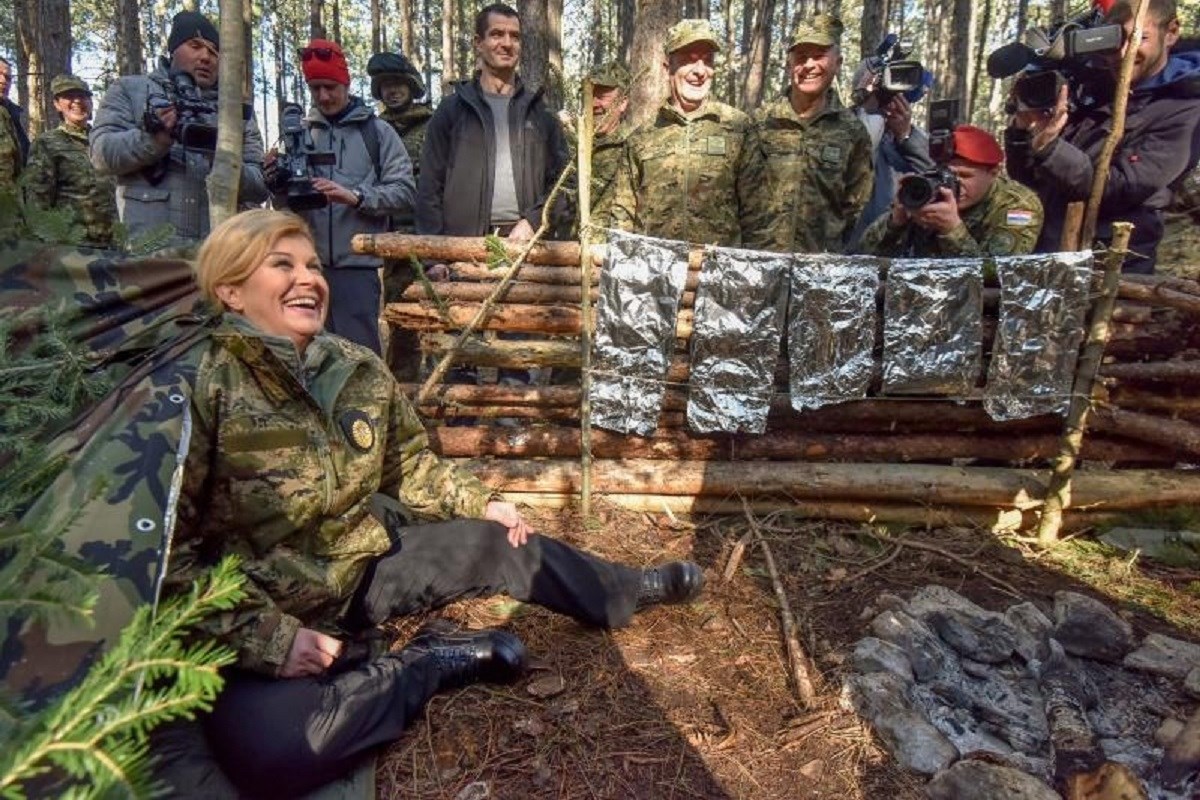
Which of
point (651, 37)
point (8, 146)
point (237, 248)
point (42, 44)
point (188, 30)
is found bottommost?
point (237, 248)

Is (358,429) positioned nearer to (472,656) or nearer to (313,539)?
(313,539)

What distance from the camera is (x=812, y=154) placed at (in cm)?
460

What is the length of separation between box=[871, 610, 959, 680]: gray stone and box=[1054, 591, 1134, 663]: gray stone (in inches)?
23.9

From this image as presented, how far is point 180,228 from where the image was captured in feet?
14.3

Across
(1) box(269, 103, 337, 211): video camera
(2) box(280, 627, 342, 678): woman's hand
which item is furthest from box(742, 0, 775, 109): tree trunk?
(2) box(280, 627, 342, 678): woman's hand

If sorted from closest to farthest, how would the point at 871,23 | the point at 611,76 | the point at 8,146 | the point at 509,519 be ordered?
the point at 509,519
the point at 611,76
the point at 8,146
the point at 871,23

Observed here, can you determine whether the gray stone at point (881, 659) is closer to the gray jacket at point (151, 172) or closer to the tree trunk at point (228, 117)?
the tree trunk at point (228, 117)

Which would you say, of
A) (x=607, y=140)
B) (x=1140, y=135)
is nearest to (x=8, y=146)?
(x=607, y=140)

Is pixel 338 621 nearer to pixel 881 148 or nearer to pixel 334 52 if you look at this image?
pixel 334 52

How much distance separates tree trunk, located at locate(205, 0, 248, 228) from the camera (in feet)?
10.1

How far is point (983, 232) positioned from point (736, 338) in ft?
5.40

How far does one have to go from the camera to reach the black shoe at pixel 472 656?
8.52ft

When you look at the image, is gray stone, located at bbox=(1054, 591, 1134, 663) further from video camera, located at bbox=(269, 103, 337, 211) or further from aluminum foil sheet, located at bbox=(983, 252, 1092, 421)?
video camera, located at bbox=(269, 103, 337, 211)

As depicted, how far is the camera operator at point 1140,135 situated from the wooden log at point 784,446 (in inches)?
46.0
